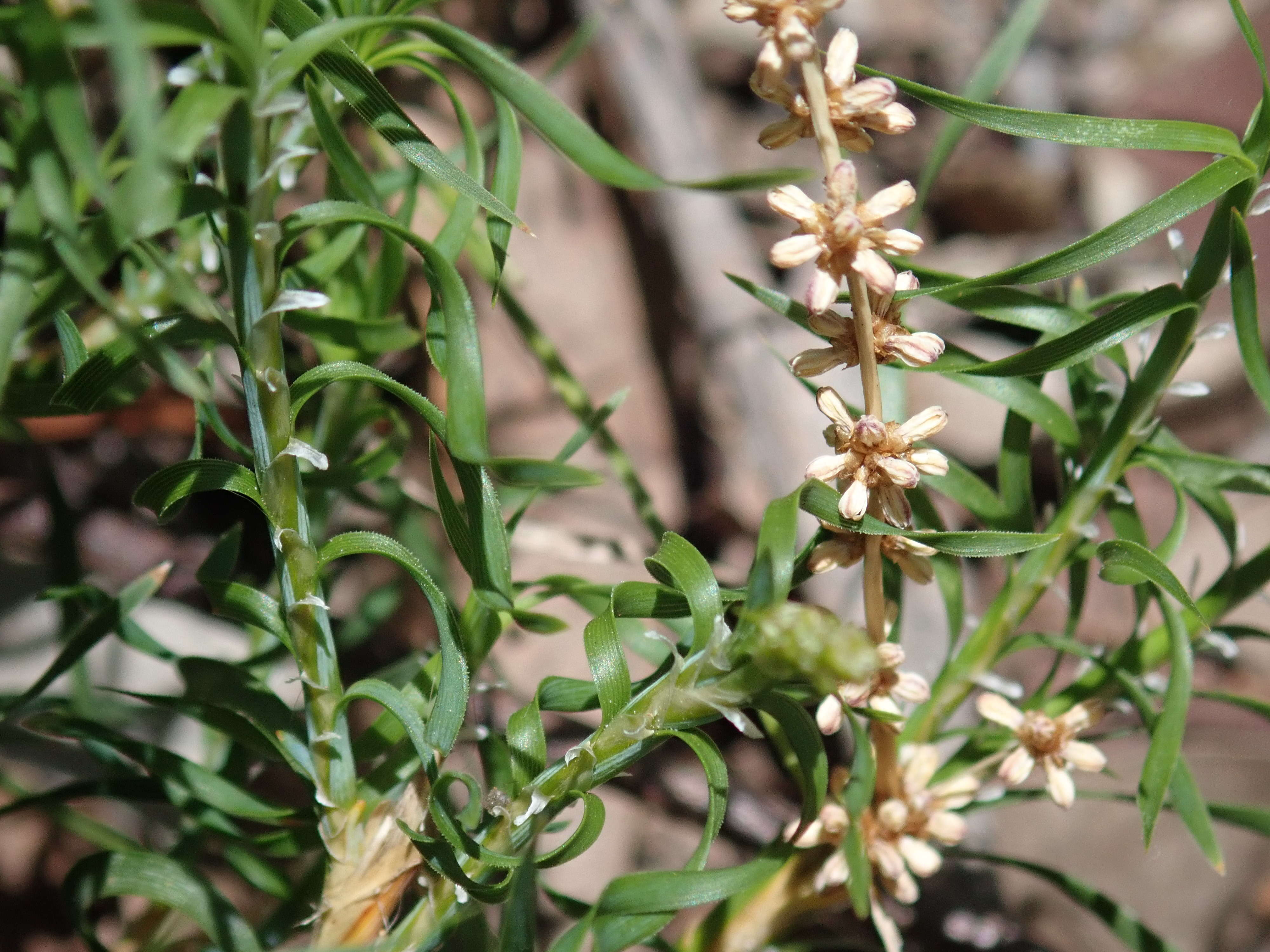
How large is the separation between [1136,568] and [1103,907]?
0.35 meters

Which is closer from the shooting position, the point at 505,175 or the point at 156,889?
the point at 505,175

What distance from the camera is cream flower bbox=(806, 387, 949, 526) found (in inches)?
15.9

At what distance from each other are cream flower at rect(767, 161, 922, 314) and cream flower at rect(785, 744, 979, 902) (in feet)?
1.03

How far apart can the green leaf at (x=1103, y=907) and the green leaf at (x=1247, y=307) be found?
38cm

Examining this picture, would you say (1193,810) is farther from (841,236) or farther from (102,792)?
(102,792)

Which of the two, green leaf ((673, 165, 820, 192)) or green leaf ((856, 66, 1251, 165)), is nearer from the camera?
green leaf ((673, 165, 820, 192))

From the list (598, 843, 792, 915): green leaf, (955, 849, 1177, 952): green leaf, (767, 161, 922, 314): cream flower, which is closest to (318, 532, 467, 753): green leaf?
(598, 843, 792, 915): green leaf

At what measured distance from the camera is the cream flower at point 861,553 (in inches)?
17.9

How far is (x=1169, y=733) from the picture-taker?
491 mm

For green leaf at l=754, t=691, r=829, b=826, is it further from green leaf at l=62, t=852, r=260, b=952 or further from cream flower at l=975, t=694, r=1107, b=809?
green leaf at l=62, t=852, r=260, b=952

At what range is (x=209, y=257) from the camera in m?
0.65

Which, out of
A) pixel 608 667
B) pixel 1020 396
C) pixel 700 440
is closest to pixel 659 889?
pixel 608 667

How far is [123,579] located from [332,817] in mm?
749

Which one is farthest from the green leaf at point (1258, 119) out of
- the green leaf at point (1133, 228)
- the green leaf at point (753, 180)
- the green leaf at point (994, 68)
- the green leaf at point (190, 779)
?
the green leaf at point (190, 779)
